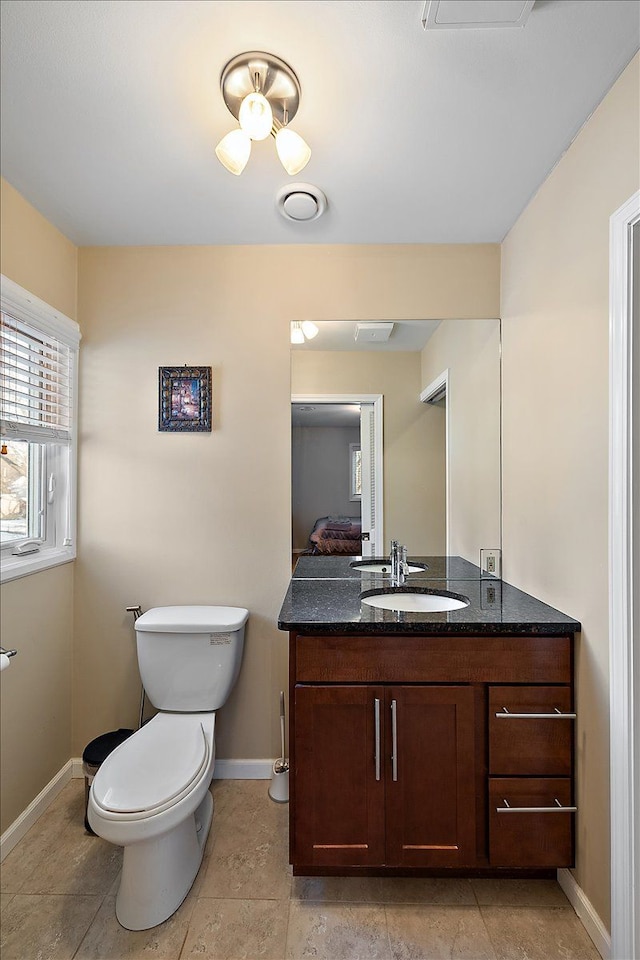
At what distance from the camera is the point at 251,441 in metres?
2.17


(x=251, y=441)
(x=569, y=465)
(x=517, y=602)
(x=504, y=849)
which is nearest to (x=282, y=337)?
(x=251, y=441)

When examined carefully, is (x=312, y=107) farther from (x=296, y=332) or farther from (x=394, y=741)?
(x=394, y=741)

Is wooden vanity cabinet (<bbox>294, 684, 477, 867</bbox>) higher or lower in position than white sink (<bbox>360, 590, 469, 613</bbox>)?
lower

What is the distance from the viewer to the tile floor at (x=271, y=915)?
4.42 feet

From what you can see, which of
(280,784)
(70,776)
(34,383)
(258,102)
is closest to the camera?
(258,102)

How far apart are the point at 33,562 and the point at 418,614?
1376mm

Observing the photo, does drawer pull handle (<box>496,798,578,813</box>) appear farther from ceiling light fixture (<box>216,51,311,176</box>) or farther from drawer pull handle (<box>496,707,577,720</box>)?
ceiling light fixture (<box>216,51,311,176</box>)

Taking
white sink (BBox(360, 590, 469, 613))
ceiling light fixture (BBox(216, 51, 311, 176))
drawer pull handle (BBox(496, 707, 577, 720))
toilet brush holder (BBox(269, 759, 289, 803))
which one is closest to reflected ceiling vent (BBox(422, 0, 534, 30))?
ceiling light fixture (BBox(216, 51, 311, 176))

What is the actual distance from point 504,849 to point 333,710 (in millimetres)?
639

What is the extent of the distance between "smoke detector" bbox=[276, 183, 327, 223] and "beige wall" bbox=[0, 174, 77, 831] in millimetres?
903

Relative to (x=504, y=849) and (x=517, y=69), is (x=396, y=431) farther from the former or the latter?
(x=504, y=849)

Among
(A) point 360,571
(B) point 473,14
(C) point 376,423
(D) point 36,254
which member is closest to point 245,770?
(A) point 360,571

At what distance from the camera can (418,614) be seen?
160 centimetres

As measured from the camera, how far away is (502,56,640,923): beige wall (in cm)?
133
